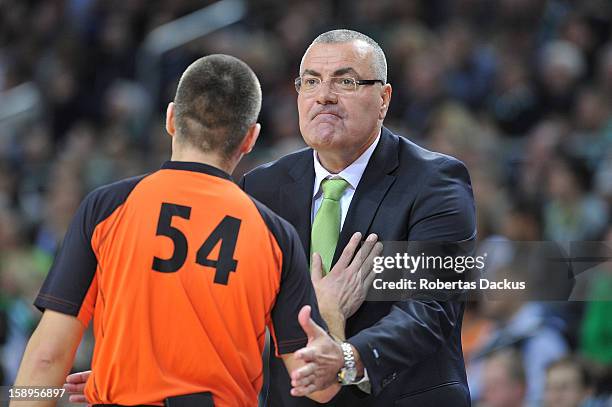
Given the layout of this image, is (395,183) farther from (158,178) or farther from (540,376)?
(540,376)

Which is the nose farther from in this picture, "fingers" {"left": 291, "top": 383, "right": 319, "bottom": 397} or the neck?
"fingers" {"left": 291, "top": 383, "right": 319, "bottom": 397}

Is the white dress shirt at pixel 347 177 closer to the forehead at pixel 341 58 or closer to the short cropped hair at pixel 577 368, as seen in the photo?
the forehead at pixel 341 58

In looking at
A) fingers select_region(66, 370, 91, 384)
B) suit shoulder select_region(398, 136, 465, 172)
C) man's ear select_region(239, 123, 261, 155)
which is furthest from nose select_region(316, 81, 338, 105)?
→ fingers select_region(66, 370, 91, 384)

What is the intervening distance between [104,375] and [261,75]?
21.7 ft

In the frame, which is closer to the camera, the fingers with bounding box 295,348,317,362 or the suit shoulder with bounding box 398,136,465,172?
the fingers with bounding box 295,348,317,362

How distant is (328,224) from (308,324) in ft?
2.79

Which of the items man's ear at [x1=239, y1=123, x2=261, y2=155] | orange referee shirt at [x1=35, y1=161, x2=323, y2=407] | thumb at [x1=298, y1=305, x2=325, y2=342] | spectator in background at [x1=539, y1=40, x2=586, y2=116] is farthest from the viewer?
spectator in background at [x1=539, y1=40, x2=586, y2=116]

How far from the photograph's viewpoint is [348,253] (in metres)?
3.58

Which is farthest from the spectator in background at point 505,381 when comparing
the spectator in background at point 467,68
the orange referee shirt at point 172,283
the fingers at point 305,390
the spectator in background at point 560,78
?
the spectator in background at point 467,68

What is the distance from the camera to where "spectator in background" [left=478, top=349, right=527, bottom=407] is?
210 inches

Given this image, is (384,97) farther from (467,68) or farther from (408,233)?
(467,68)

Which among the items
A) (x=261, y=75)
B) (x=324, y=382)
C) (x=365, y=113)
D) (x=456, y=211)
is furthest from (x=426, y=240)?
(x=261, y=75)

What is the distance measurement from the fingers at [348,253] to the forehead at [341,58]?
568mm

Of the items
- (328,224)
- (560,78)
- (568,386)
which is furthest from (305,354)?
(560,78)
